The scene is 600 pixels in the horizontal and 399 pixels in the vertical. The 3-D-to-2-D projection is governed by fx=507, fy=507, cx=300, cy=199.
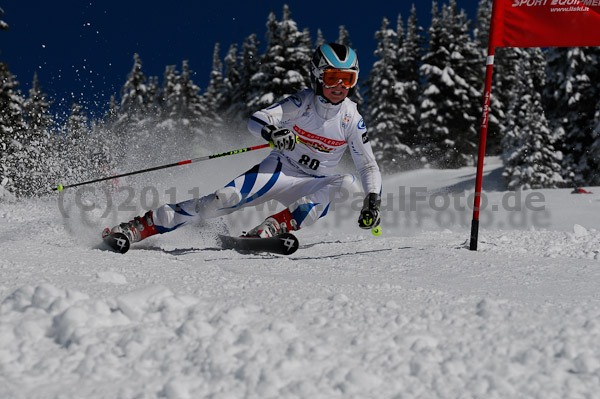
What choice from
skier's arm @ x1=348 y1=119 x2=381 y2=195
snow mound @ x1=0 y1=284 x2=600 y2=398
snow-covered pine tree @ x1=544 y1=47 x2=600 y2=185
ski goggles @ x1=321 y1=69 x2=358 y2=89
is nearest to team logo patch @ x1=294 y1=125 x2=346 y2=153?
skier's arm @ x1=348 y1=119 x2=381 y2=195

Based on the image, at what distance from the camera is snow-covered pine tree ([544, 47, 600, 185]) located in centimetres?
2286

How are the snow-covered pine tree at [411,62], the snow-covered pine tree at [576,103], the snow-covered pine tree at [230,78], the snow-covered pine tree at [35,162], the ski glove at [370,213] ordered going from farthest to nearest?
1. the snow-covered pine tree at [230,78]
2. the snow-covered pine tree at [411,62]
3. the snow-covered pine tree at [576,103]
4. the snow-covered pine tree at [35,162]
5. the ski glove at [370,213]

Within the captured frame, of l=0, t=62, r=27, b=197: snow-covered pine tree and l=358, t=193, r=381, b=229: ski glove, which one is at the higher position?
l=0, t=62, r=27, b=197: snow-covered pine tree

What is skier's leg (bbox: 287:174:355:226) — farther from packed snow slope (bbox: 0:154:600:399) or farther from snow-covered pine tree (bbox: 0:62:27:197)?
snow-covered pine tree (bbox: 0:62:27:197)

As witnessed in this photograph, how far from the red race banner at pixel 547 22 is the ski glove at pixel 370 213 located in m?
2.02

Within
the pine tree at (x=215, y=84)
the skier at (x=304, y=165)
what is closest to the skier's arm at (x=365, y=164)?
the skier at (x=304, y=165)

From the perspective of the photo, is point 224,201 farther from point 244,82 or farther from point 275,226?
point 244,82

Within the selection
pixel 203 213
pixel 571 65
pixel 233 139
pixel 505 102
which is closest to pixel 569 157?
pixel 571 65

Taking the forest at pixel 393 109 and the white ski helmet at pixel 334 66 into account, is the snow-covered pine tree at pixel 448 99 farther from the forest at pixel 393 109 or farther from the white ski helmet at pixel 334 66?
the white ski helmet at pixel 334 66

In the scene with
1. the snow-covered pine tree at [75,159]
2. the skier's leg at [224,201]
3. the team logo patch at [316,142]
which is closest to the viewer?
the skier's leg at [224,201]

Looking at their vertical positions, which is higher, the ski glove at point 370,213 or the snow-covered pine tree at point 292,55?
the snow-covered pine tree at point 292,55

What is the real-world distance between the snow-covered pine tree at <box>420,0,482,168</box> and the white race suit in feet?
90.0

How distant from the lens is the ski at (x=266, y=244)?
204 inches

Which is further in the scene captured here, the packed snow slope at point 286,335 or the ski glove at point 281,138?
the ski glove at point 281,138
